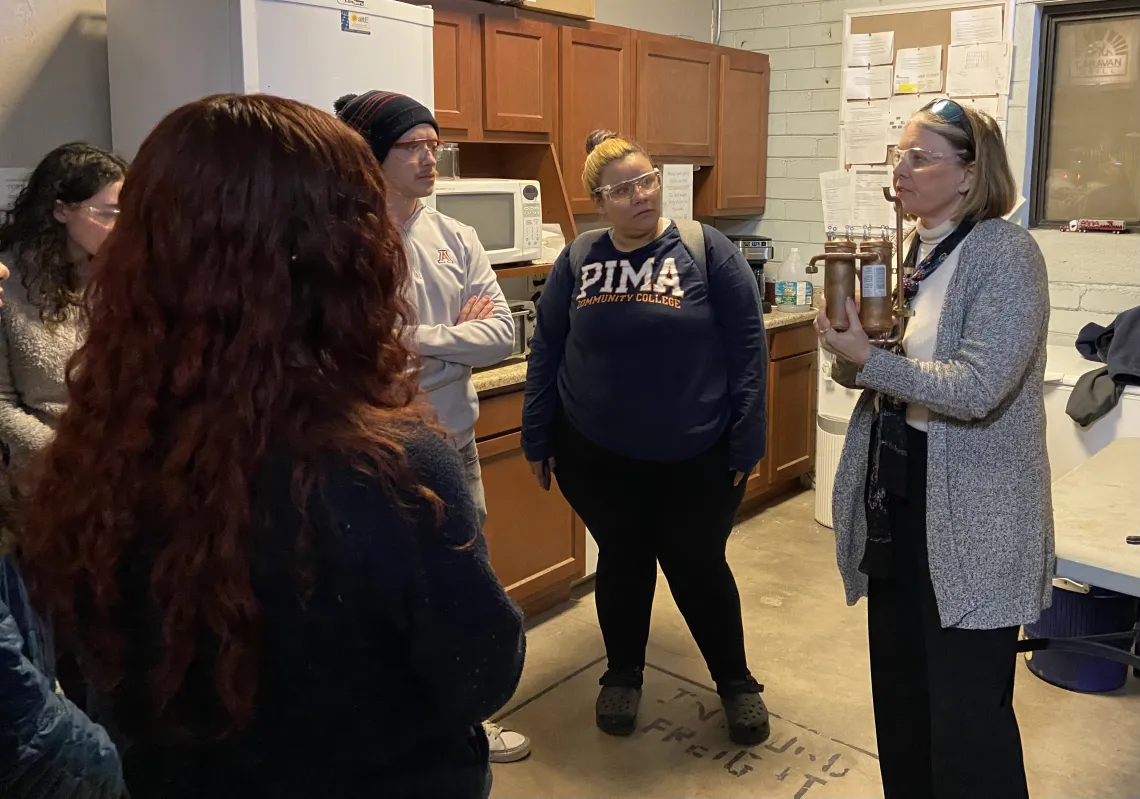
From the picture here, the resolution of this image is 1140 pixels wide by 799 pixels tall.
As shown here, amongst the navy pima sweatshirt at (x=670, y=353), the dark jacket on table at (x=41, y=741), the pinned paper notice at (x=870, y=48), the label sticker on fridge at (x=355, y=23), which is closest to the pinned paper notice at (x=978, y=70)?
the pinned paper notice at (x=870, y=48)

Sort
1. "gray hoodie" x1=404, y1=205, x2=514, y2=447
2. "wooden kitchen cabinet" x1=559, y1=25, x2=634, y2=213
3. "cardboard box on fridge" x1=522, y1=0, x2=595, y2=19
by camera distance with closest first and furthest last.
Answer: "gray hoodie" x1=404, y1=205, x2=514, y2=447, "cardboard box on fridge" x1=522, y1=0, x2=595, y2=19, "wooden kitchen cabinet" x1=559, y1=25, x2=634, y2=213

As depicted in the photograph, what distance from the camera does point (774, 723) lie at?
2.62 metres

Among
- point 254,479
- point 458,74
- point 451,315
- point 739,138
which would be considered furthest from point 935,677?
point 739,138

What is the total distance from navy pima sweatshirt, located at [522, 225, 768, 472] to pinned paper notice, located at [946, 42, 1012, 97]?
2.10 metres

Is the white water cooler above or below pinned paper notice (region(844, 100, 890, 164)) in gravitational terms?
below

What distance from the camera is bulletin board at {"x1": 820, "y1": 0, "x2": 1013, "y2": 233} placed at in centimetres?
A: 383

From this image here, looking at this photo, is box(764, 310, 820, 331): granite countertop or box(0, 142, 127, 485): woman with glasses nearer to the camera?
box(0, 142, 127, 485): woman with glasses

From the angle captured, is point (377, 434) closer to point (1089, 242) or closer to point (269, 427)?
point (269, 427)

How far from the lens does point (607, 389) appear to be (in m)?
2.34

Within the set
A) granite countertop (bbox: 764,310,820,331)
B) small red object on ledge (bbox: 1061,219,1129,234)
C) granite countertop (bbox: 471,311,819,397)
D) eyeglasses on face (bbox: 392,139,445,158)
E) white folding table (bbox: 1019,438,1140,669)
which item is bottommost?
white folding table (bbox: 1019,438,1140,669)

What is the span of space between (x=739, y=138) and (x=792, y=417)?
1.26 metres

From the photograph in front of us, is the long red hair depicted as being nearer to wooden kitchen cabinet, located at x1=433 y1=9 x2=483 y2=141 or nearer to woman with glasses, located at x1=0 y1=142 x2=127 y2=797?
woman with glasses, located at x1=0 y1=142 x2=127 y2=797

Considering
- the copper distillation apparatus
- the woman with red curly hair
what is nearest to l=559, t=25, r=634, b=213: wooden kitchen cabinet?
the copper distillation apparatus

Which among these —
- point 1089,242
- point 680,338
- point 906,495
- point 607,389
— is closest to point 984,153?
point 906,495
